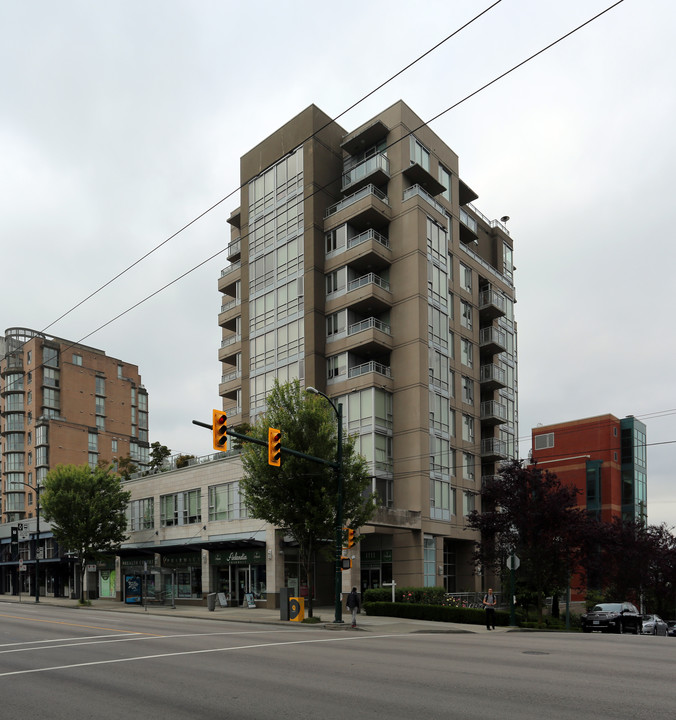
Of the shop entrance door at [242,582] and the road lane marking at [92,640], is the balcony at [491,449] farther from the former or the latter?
the road lane marking at [92,640]

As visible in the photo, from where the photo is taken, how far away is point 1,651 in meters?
18.3

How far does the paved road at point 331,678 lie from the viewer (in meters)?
10.1

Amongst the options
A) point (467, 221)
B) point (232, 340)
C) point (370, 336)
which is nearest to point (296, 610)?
point (370, 336)

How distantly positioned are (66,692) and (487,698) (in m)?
6.78

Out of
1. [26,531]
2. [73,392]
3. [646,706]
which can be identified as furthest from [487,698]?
[73,392]

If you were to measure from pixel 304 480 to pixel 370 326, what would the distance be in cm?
1848

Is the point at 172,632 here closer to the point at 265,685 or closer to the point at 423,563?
the point at 265,685

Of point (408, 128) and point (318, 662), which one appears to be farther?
point (408, 128)

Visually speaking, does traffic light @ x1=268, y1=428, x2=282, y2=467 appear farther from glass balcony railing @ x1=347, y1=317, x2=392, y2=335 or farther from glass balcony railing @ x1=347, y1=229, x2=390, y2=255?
glass balcony railing @ x1=347, y1=229, x2=390, y2=255

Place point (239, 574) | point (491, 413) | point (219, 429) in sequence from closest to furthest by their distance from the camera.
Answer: point (219, 429) → point (239, 574) → point (491, 413)

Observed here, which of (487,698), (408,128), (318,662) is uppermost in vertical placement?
(408,128)

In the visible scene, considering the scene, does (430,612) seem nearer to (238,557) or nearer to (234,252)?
(238,557)

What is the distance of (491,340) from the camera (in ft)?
193

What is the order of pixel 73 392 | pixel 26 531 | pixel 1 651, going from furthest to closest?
pixel 73 392 → pixel 26 531 → pixel 1 651
